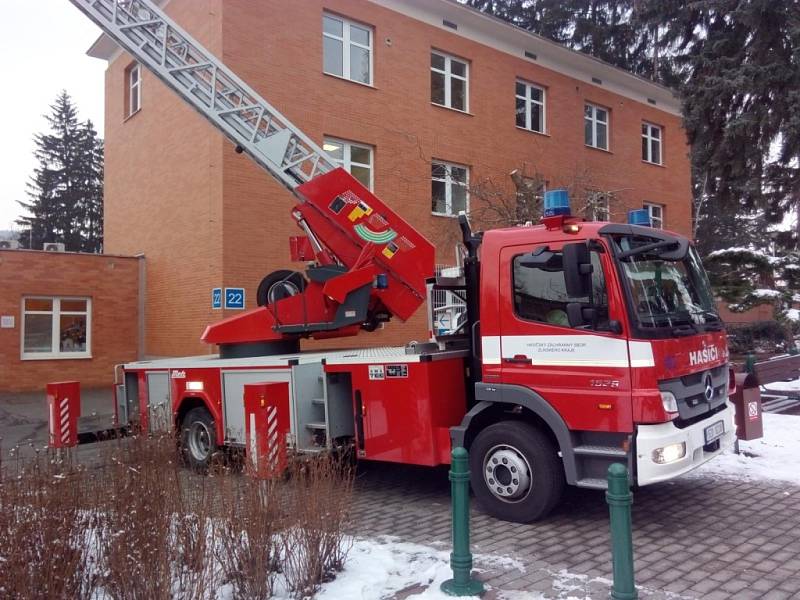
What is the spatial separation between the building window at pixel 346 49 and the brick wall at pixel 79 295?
7663 mm

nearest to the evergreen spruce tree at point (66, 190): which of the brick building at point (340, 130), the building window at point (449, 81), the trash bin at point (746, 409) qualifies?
the brick building at point (340, 130)

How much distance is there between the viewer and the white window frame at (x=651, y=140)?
87.8 feet

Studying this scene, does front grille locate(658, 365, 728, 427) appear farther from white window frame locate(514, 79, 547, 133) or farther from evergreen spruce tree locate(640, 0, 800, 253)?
white window frame locate(514, 79, 547, 133)

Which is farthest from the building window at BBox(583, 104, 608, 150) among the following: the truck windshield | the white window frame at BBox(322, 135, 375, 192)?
the truck windshield

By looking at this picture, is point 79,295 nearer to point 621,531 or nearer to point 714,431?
point 714,431

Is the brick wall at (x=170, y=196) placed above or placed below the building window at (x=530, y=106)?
below

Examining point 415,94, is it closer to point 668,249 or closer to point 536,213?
point 536,213

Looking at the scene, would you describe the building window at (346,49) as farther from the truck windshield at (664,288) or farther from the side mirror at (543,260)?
the truck windshield at (664,288)

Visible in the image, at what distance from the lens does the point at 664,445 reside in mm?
5340

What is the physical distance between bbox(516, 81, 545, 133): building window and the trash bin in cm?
1573

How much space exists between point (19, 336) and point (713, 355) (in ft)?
54.5

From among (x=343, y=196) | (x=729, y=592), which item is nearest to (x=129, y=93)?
(x=343, y=196)

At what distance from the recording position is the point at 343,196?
8242 mm

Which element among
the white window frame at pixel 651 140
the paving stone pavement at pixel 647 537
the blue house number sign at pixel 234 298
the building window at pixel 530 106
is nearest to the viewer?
the paving stone pavement at pixel 647 537
